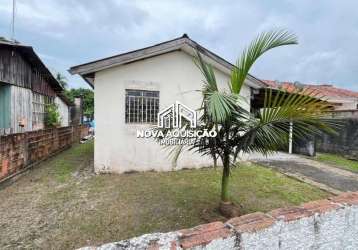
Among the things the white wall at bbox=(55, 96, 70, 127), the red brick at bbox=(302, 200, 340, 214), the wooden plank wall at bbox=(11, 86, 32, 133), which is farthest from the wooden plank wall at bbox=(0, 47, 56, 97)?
the red brick at bbox=(302, 200, 340, 214)

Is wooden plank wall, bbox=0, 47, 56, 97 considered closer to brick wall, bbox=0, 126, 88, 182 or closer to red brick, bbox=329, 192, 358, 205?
brick wall, bbox=0, 126, 88, 182

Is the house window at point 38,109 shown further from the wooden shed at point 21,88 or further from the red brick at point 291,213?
the red brick at point 291,213

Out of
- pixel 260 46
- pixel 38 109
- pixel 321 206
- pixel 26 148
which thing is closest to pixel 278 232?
pixel 321 206

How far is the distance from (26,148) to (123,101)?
3.44 m

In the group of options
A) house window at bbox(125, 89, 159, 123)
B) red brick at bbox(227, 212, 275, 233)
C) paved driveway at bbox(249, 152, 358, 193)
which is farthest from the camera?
house window at bbox(125, 89, 159, 123)

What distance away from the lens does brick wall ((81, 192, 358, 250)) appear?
4.95 feet

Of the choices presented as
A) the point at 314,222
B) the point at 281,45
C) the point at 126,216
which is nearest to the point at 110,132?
the point at 126,216

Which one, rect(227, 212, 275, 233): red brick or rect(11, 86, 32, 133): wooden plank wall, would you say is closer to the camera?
rect(227, 212, 275, 233): red brick

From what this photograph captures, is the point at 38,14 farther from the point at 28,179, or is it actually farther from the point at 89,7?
the point at 28,179

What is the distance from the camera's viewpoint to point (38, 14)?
11836 millimetres

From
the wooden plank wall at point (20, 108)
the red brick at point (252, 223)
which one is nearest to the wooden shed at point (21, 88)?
the wooden plank wall at point (20, 108)

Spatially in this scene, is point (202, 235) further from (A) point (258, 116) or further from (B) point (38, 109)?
(B) point (38, 109)

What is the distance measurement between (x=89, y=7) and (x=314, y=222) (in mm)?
12144

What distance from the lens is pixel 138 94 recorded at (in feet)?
25.7
